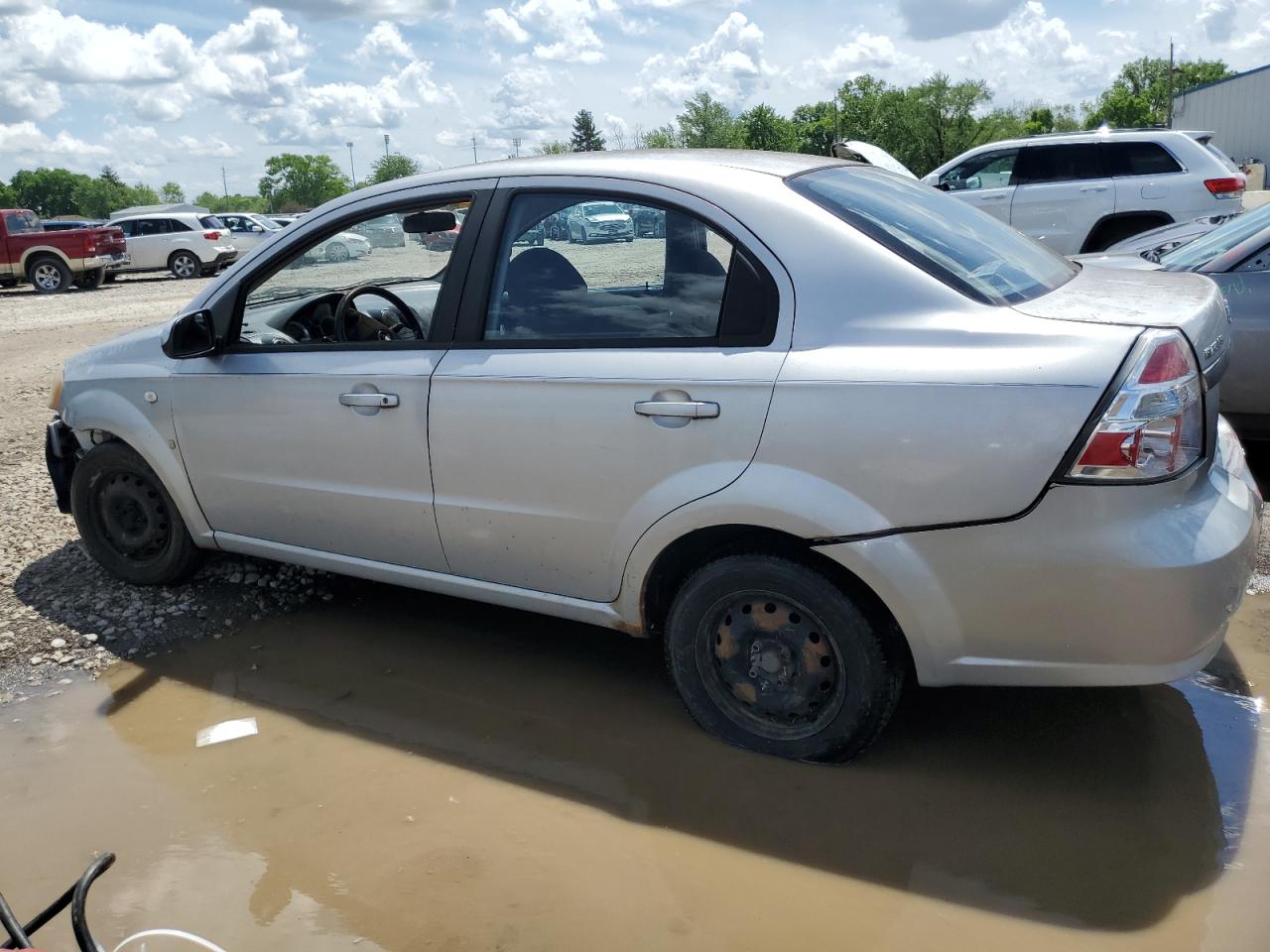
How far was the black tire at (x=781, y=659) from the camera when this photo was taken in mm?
2928

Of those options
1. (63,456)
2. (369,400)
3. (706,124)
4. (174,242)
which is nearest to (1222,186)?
(369,400)

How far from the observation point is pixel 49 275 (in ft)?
72.8

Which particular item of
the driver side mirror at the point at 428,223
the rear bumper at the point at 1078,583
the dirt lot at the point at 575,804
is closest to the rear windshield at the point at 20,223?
the dirt lot at the point at 575,804

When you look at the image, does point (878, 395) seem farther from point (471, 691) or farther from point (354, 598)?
point (354, 598)

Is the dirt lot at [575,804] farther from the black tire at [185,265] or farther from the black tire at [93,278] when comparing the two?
the black tire at [185,265]

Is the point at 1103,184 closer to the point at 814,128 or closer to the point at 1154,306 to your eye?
the point at 1154,306

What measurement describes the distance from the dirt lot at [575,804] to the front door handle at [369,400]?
1011mm

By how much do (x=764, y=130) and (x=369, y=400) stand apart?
8944cm

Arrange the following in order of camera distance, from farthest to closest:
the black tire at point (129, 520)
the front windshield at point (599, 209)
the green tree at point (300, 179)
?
the green tree at point (300, 179) → the black tire at point (129, 520) → the front windshield at point (599, 209)

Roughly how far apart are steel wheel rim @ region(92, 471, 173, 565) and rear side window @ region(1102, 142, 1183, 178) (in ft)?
33.2

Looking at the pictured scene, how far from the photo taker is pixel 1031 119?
90.7 metres

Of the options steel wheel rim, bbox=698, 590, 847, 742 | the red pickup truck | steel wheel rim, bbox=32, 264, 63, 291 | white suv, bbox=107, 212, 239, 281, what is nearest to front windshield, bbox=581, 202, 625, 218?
steel wheel rim, bbox=698, 590, 847, 742

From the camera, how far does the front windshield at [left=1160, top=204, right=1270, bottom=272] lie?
5.61 meters

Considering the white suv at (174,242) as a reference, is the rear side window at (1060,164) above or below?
above
